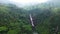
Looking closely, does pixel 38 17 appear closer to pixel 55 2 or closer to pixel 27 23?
pixel 27 23

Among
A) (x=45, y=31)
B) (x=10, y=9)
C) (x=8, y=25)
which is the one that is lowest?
(x=45, y=31)

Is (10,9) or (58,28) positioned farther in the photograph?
(10,9)

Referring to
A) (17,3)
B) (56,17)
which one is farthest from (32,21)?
(17,3)

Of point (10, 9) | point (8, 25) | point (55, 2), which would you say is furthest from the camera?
point (55, 2)

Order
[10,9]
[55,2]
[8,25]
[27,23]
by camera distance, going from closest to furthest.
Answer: [8,25]
[27,23]
[10,9]
[55,2]

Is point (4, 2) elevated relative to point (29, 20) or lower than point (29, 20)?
elevated
